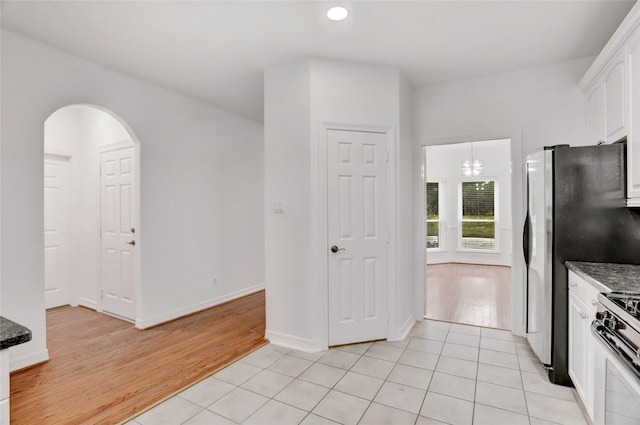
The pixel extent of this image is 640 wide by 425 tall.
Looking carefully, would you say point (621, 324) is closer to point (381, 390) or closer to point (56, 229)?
point (381, 390)

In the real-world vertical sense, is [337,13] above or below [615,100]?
above

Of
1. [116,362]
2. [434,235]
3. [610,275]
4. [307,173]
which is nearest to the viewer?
[610,275]

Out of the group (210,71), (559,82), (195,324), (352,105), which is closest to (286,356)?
(195,324)

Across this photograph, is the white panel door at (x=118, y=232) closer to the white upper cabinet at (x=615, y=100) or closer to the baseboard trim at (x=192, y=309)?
the baseboard trim at (x=192, y=309)

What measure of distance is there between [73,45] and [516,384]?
4.47 meters

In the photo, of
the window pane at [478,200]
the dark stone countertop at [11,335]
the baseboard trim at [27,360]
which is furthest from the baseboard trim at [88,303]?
the window pane at [478,200]

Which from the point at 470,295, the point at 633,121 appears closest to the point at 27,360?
the point at 633,121

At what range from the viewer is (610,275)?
1.99 meters

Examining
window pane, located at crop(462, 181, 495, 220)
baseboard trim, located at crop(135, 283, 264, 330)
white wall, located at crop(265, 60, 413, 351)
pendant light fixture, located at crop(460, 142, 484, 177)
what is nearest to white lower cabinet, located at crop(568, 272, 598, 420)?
white wall, located at crop(265, 60, 413, 351)

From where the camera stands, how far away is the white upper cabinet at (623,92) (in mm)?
2098

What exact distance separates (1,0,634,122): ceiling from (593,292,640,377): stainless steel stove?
1999 mm

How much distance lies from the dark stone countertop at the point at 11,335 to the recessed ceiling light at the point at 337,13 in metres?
2.43

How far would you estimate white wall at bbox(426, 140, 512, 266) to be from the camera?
24.4ft

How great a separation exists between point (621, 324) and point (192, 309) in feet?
13.3
